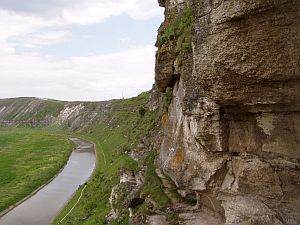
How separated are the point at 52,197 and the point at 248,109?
159 feet

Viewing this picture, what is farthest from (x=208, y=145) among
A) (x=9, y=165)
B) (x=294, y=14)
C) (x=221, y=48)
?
(x=9, y=165)

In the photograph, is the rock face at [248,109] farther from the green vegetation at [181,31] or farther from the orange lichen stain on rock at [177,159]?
the green vegetation at [181,31]

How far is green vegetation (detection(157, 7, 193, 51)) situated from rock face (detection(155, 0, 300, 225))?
14.5ft

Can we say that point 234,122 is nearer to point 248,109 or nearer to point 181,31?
point 248,109

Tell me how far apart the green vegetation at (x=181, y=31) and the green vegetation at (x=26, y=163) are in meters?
37.6

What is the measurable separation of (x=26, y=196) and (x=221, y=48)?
172 ft

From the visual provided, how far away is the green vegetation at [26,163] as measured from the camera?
64.2m

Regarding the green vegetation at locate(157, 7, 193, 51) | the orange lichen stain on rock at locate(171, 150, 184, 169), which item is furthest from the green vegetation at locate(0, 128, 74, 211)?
the green vegetation at locate(157, 7, 193, 51)

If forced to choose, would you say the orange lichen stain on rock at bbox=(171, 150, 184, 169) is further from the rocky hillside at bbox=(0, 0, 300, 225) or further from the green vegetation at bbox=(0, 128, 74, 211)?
the green vegetation at bbox=(0, 128, 74, 211)

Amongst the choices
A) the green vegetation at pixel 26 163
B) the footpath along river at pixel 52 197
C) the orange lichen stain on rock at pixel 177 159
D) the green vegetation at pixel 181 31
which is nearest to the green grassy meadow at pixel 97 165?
the green vegetation at pixel 26 163

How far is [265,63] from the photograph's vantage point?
16156 millimetres

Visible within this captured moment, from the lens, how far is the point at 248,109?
18.4 metres

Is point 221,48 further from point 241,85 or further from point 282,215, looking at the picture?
point 282,215

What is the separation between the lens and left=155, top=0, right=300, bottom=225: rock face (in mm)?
15766
